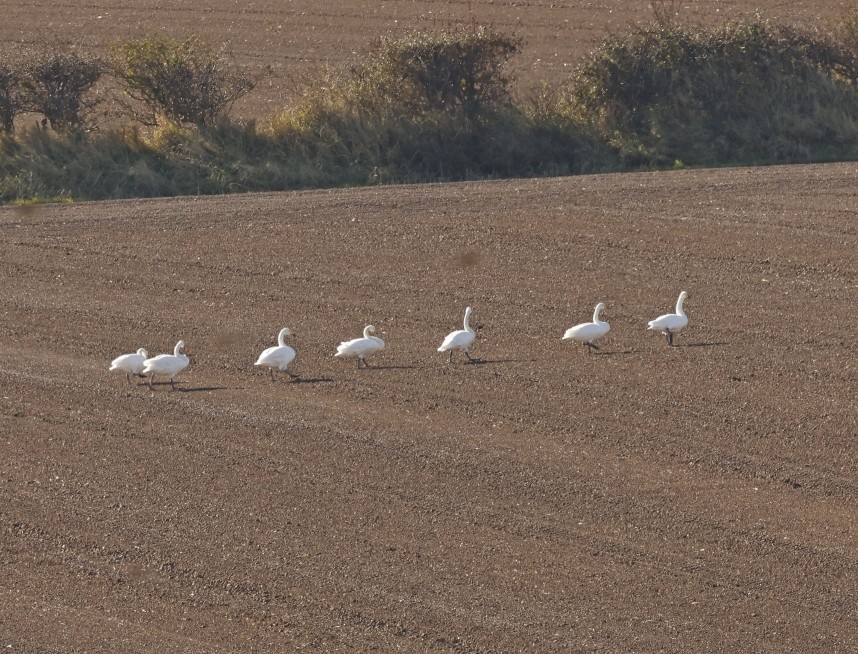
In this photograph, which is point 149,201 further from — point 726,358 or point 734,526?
point 734,526

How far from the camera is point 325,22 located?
47.3m

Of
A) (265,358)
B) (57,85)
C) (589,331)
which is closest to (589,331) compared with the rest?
(589,331)

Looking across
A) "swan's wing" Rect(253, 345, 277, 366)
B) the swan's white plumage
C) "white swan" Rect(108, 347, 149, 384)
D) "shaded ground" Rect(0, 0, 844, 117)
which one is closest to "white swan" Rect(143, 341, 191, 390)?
"white swan" Rect(108, 347, 149, 384)

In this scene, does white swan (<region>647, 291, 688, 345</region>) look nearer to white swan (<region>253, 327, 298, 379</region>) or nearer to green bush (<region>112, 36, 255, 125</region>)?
white swan (<region>253, 327, 298, 379</region>)

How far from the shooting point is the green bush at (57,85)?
111 feet

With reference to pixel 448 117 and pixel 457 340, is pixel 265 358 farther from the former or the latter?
pixel 448 117

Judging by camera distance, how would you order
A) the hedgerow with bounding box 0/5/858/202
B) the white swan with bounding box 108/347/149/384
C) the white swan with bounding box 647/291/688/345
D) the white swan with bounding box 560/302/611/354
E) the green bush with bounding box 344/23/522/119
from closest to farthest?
the white swan with bounding box 108/347/149/384
the white swan with bounding box 560/302/611/354
the white swan with bounding box 647/291/688/345
the hedgerow with bounding box 0/5/858/202
the green bush with bounding box 344/23/522/119

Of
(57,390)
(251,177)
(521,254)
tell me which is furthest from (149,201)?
(57,390)

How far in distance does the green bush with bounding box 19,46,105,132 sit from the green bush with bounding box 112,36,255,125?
2.55 ft

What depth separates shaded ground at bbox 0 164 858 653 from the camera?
41.0 ft

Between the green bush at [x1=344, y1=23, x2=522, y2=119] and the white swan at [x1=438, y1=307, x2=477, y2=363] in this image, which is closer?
the white swan at [x1=438, y1=307, x2=477, y2=363]

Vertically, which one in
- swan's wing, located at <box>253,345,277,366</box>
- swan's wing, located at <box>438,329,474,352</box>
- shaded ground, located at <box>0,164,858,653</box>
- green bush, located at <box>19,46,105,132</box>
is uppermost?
green bush, located at <box>19,46,105,132</box>

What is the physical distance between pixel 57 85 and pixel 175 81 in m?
2.68

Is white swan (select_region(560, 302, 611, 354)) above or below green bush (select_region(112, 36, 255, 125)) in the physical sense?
below
